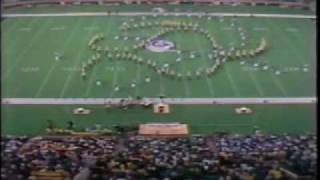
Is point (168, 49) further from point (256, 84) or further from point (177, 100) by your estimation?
point (177, 100)

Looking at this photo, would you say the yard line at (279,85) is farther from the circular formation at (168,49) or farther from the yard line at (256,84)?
the circular formation at (168,49)

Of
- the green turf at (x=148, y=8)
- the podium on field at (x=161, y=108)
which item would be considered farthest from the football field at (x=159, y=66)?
the green turf at (x=148, y=8)

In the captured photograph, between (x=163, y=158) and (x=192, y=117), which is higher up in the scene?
(x=163, y=158)

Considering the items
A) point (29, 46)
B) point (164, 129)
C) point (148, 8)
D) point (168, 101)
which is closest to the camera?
point (164, 129)

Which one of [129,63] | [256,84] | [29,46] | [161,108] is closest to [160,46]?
[129,63]

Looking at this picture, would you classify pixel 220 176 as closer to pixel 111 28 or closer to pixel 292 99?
pixel 292 99

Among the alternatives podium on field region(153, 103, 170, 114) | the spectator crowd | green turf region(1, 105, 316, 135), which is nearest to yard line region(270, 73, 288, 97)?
green turf region(1, 105, 316, 135)

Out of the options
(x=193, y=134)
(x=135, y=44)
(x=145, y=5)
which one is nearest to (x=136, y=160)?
(x=193, y=134)
